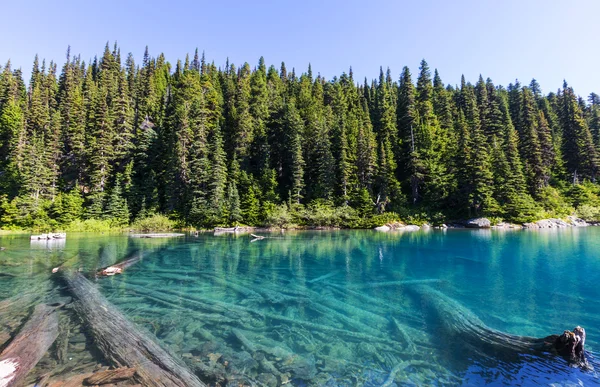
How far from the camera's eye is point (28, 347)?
6.61 metres

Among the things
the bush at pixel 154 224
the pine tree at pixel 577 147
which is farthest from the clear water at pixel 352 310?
the pine tree at pixel 577 147

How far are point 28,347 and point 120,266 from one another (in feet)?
36.1

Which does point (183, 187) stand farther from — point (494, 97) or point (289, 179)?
point (494, 97)

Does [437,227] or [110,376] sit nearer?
[110,376]

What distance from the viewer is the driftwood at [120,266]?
49.0ft

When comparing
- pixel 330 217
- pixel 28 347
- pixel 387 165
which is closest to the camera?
pixel 28 347

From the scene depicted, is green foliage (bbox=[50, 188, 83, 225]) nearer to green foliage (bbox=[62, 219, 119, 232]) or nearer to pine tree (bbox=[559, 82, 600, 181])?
green foliage (bbox=[62, 219, 119, 232])

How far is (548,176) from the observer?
5228 cm

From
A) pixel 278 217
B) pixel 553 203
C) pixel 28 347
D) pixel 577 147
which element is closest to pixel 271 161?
pixel 278 217

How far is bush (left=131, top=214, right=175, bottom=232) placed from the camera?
4400 cm

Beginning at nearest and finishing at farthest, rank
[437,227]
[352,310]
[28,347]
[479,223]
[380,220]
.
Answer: [28,347] < [352,310] < [479,223] < [437,227] < [380,220]

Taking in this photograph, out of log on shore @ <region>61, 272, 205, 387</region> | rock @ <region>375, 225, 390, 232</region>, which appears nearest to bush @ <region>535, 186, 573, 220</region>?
rock @ <region>375, 225, 390, 232</region>

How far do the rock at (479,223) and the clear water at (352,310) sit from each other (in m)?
24.2

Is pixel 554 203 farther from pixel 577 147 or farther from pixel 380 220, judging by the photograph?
pixel 380 220
